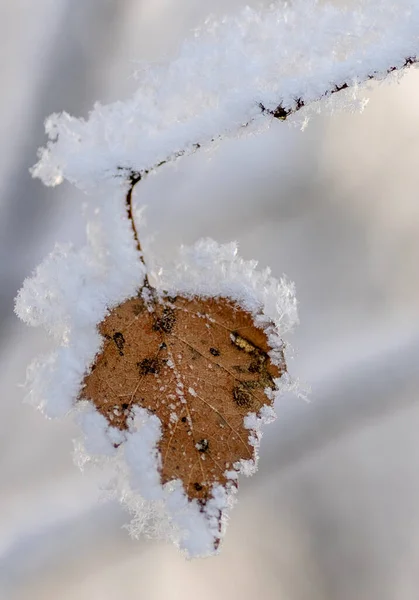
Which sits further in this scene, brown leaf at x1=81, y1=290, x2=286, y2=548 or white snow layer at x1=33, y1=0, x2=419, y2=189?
brown leaf at x1=81, y1=290, x2=286, y2=548

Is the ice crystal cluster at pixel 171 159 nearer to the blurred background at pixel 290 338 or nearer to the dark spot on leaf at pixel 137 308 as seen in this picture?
the dark spot on leaf at pixel 137 308

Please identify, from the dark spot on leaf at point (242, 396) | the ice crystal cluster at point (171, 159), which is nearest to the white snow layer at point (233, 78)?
the ice crystal cluster at point (171, 159)

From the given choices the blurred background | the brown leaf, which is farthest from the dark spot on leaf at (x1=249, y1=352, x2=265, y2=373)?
the blurred background

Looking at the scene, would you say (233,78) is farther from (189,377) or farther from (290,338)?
(290,338)

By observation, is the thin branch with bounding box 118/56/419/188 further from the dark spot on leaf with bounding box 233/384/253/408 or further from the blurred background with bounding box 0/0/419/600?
the blurred background with bounding box 0/0/419/600

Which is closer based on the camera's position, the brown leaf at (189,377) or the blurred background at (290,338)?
the brown leaf at (189,377)

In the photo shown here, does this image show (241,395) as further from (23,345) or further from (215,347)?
(23,345)

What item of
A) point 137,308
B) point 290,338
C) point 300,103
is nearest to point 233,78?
point 300,103

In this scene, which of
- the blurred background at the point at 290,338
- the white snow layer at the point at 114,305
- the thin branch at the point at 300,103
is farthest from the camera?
the blurred background at the point at 290,338
